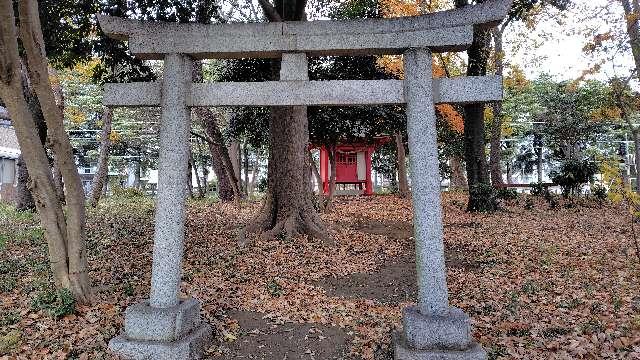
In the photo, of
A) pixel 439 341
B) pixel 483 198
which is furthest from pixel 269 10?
pixel 483 198

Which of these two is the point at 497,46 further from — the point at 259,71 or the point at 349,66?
the point at 259,71

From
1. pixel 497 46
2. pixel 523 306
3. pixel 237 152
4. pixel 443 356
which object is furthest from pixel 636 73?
pixel 237 152

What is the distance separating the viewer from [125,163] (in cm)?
3988

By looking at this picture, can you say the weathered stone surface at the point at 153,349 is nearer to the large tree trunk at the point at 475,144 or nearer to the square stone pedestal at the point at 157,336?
the square stone pedestal at the point at 157,336

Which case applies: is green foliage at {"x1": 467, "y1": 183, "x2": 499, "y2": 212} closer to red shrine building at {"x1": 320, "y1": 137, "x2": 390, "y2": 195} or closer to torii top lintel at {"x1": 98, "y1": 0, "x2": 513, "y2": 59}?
red shrine building at {"x1": 320, "y1": 137, "x2": 390, "y2": 195}

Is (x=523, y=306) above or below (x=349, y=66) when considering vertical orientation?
below

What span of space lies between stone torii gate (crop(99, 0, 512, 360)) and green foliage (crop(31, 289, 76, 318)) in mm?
1315

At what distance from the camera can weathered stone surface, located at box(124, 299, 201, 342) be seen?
16.1ft

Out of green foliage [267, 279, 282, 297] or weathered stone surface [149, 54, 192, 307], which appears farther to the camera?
green foliage [267, 279, 282, 297]

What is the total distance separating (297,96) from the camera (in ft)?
16.5

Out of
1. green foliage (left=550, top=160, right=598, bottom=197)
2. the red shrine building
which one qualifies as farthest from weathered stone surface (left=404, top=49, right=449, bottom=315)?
the red shrine building

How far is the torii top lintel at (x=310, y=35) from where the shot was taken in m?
4.96

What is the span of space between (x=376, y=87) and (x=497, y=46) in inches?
678

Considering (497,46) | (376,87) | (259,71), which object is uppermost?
(497,46)
